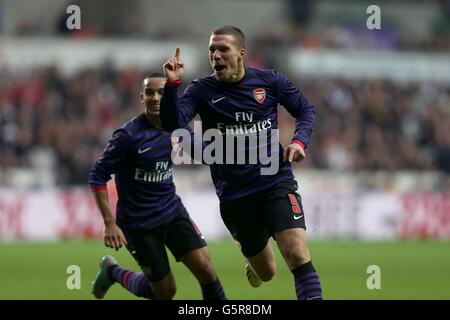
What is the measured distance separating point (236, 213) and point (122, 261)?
27.0 feet

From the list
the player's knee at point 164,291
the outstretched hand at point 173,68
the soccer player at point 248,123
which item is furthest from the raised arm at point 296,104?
the player's knee at point 164,291

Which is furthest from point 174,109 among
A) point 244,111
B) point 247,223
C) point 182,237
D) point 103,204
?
point 182,237

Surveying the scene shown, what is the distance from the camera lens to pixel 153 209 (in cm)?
966

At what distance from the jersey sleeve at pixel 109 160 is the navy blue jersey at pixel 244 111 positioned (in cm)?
94

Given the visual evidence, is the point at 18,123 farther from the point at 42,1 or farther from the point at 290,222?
the point at 290,222

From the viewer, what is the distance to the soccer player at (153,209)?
962 centimetres

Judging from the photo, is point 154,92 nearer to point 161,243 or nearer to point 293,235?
point 161,243

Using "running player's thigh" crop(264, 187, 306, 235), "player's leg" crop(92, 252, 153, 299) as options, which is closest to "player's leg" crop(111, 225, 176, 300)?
"player's leg" crop(92, 252, 153, 299)

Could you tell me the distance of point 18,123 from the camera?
2223 centimetres

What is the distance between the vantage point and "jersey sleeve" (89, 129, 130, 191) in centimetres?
937

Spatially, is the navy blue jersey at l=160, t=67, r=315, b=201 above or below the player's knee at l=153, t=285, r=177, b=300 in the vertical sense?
above

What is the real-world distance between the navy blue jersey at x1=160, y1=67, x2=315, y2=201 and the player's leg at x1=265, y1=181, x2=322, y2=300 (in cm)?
16

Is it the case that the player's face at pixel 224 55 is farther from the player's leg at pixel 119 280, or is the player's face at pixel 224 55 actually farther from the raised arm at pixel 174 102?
the player's leg at pixel 119 280

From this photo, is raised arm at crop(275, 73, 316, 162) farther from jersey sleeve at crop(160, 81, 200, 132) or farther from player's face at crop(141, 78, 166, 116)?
Result: player's face at crop(141, 78, 166, 116)
